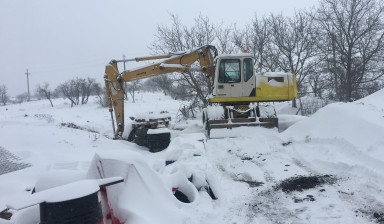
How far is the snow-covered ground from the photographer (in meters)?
3.34

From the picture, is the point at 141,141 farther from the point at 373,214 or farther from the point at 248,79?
the point at 373,214

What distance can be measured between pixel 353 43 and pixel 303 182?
17.1 m

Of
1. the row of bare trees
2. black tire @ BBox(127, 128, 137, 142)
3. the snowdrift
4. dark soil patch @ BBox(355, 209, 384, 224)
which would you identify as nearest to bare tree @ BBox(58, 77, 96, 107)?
the row of bare trees

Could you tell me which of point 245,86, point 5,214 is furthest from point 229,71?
point 5,214

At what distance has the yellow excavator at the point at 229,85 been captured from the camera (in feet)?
36.0

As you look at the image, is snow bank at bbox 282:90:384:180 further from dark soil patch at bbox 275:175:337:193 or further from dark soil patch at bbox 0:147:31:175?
dark soil patch at bbox 0:147:31:175

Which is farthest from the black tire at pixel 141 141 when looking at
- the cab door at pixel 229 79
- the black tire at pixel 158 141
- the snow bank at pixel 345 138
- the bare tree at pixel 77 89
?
the bare tree at pixel 77 89

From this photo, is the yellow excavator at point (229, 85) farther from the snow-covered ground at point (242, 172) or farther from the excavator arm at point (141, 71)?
the snow-covered ground at point (242, 172)

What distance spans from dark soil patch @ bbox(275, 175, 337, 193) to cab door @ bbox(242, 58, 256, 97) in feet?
19.1

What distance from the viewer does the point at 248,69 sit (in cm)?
1101

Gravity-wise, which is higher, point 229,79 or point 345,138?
point 229,79

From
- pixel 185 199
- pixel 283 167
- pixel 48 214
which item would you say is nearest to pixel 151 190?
pixel 185 199

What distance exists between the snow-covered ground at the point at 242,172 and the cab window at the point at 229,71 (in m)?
2.38

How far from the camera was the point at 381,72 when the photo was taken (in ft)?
62.5
